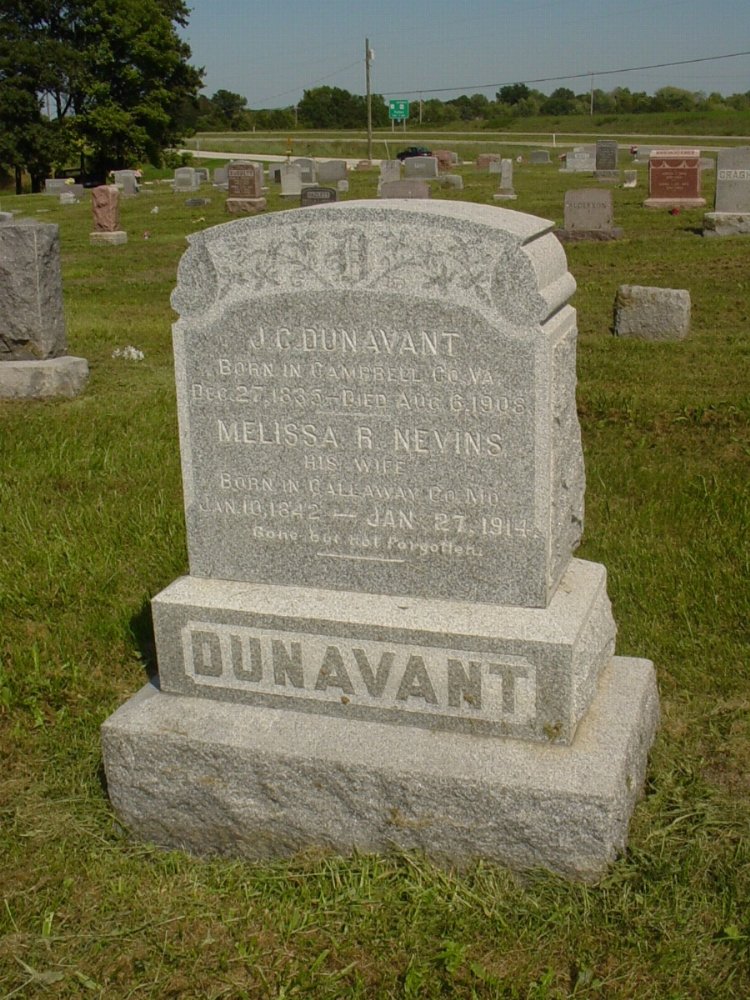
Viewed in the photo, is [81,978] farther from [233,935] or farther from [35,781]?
[35,781]

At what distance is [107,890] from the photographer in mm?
2986

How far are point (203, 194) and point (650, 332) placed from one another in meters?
23.3

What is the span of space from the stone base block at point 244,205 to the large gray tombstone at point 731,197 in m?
10.9

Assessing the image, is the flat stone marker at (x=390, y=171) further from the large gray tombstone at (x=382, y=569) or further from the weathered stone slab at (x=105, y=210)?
the large gray tombstone at (x=382, y=569)

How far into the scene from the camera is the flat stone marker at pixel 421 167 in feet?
108

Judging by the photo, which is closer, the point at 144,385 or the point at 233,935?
the point at 233,935

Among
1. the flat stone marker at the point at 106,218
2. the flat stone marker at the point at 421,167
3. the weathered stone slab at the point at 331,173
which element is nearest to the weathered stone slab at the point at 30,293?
the flat stone marker at the point at 106,218

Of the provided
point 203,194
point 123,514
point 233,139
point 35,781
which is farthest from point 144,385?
point 233,139

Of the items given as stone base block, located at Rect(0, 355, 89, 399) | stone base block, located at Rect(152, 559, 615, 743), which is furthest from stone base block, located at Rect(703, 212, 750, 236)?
stone base block, located at Rect(152, 559, 615, 743)

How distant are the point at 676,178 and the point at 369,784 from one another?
20.6m

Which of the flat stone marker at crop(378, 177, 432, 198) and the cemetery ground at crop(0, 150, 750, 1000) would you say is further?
the flat stone marker at crop(378, 177, 432, 198)

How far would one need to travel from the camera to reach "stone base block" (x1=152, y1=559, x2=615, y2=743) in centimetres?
299

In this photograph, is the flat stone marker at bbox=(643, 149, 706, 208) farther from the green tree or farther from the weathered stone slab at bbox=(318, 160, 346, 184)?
the green tree

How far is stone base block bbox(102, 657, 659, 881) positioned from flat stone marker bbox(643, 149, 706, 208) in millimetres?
19746
